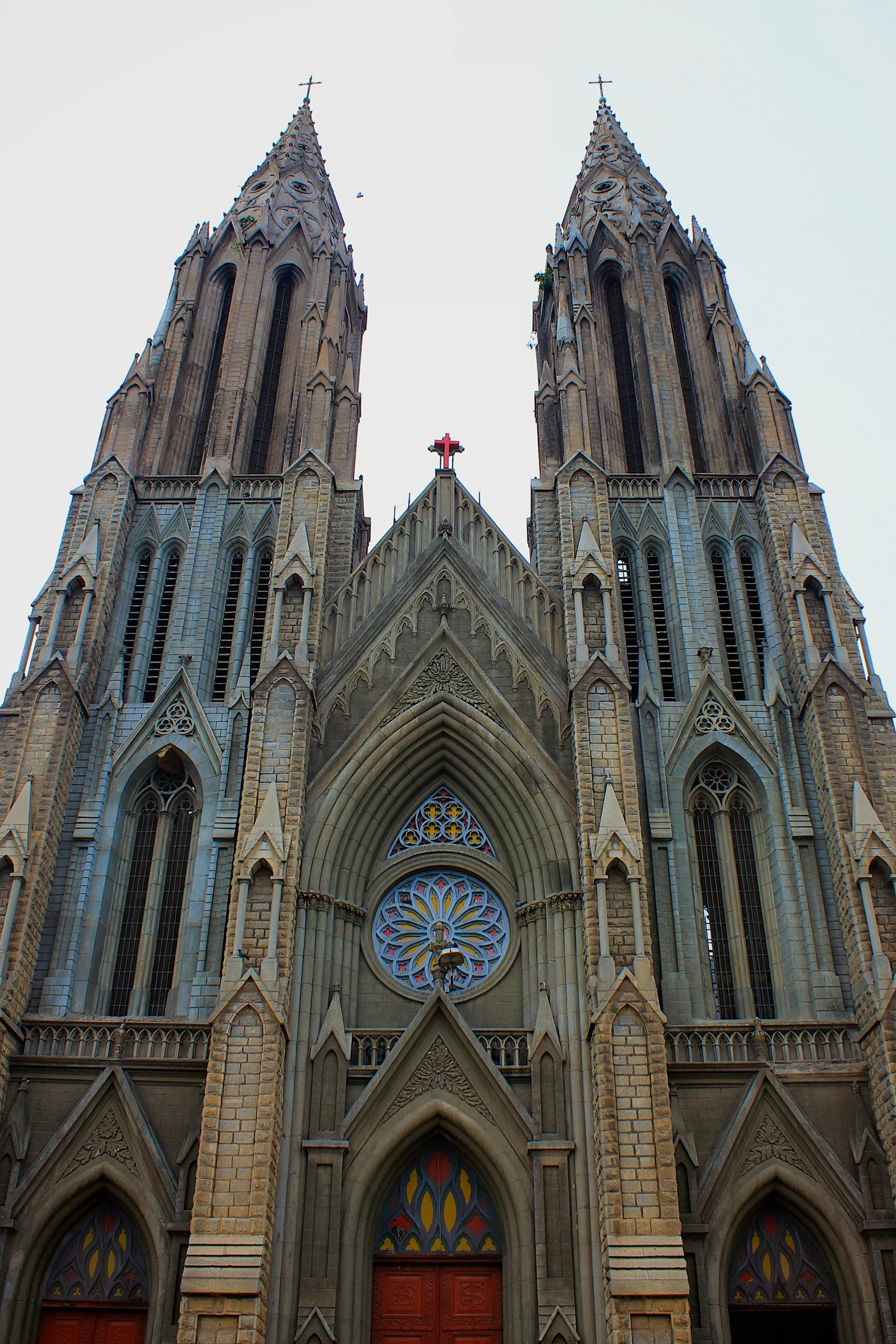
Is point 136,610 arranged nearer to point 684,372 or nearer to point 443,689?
point 443,689

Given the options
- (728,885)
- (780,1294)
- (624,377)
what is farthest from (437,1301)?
(624,377)

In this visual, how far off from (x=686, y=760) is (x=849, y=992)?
4.67 m

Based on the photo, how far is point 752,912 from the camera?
63.5 feet

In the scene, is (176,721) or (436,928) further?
(176,721)

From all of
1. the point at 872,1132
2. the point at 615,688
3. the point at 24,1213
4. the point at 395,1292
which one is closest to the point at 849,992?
the point at 872,1132

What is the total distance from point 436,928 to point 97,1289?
712 cm

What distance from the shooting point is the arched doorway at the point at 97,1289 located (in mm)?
15938

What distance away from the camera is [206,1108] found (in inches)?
620

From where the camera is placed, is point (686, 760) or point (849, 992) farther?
point (686, 760)

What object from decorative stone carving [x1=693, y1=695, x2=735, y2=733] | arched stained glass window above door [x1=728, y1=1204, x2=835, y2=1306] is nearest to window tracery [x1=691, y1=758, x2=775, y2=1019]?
decorative stone carving [x1=693, y1=695, x2=735, y2=733]

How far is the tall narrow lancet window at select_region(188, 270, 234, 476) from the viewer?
84.5ft

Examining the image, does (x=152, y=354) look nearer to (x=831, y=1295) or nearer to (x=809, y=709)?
(x=809, y=709)

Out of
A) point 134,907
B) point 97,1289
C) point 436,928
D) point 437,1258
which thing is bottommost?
point 97,1289

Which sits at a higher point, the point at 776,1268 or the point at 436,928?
the point at 436,928
